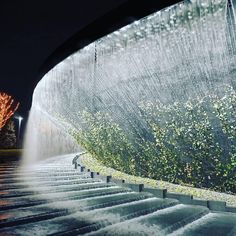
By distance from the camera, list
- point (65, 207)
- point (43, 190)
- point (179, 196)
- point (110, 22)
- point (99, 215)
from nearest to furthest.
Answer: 1. point (99, 215)
2. point (65, 207)
3. point (110, 22)
4. point (179, 196)
5. point (43, 190)

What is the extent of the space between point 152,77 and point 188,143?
1.79 m

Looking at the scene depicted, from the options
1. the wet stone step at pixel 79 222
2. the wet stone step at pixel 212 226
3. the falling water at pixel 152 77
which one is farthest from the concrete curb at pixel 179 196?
the wet stone step at pixel 79 222

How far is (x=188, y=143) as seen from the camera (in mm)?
7000

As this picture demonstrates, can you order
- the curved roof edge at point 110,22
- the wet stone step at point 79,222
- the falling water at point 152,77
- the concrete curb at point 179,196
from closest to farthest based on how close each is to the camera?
the wet stone step at point 79,222 < the curved roof edge at point 110,22 < the falling water at point 152,77 < the concrete curb at point 179,196

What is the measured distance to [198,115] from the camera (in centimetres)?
660

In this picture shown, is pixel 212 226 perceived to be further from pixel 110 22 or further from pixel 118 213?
pixel 110 22

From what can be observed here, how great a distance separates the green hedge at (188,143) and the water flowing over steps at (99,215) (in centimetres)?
80

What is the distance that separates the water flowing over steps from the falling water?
5.04 ft

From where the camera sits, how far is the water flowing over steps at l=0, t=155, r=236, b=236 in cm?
443

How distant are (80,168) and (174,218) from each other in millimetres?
7856

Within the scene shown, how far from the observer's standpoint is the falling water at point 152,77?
220 inches

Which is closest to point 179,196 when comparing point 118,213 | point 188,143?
point 188,143

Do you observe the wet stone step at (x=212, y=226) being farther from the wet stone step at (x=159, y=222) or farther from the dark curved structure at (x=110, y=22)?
the dark curved structure at (x=110, y=22)

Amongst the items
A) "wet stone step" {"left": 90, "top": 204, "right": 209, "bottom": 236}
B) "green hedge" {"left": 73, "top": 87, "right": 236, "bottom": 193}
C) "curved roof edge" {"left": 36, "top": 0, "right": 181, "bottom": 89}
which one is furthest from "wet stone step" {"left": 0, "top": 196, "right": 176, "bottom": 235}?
"curved roof edge" {"left": 36, "top": 0, "right": 181, "bottom": 89}
